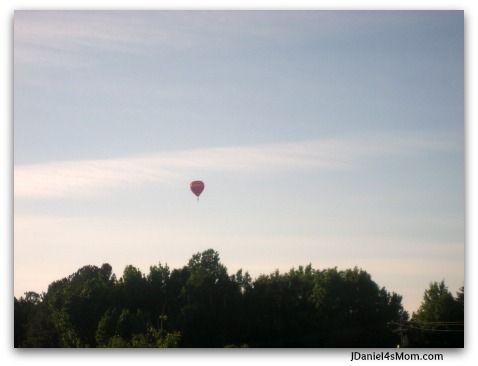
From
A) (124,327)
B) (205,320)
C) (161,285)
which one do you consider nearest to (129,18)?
(205,320)

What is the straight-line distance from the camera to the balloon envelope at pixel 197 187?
21.0m

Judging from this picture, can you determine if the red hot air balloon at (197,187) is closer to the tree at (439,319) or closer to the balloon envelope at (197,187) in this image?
the balloon envelope at (197,187)

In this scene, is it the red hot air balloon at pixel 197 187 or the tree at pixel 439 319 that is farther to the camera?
the red hot air balloon at pixel 197 187

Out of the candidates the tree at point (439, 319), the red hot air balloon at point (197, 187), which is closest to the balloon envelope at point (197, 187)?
the red hot air balloon at point (197, 187)

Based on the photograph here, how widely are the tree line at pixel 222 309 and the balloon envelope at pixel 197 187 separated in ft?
15.4

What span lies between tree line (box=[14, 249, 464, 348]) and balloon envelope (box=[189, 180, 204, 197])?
4.69m

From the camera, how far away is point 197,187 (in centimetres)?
2116

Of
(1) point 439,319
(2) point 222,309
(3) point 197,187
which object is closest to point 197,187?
(3) point 197,187

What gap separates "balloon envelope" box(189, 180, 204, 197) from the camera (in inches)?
826

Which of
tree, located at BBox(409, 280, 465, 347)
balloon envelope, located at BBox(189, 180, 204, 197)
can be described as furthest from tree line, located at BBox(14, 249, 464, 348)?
balloon envelope, located at BBox(189, 180, 204, 197)

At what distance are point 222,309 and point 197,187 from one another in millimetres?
12724

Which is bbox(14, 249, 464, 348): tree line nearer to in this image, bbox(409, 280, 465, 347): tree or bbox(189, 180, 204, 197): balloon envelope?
bbox(409, 280, 465, 347): tree
